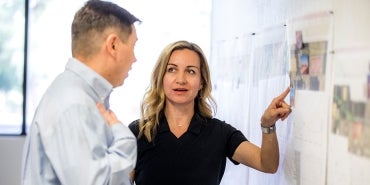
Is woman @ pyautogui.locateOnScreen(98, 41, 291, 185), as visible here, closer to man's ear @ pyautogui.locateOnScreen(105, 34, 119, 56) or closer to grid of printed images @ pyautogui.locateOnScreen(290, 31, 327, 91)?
grid of printed images @ pyautogui.locateOnScreen(290, 31, 327, 91)

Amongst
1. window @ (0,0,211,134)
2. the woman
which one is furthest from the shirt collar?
window @ (0,0,211,134)

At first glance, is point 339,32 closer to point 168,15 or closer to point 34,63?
point 168,15

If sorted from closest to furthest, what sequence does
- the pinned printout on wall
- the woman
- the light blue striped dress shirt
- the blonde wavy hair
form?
the light blue striped dress shirt < the pinned printout on wall < the woman < the blonde wavy hair

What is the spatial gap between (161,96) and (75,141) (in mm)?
795

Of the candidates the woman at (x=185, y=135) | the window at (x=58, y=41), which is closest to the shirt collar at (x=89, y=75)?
the woman at (x=185, y=135)

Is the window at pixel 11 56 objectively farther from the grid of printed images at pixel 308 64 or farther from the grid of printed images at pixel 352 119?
the grid of printed images at pixel 352 119

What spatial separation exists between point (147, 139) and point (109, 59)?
0.63 meters

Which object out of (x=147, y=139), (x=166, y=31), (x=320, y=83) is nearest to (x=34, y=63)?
(x=166, y=31)

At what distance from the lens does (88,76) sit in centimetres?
111

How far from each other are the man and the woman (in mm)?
550

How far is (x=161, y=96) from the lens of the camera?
69.8 inches

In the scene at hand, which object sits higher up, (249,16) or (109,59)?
(249,16)

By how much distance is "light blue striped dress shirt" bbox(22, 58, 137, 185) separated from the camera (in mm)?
1005

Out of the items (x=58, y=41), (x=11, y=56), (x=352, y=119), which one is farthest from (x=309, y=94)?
(x=11, y=56)
